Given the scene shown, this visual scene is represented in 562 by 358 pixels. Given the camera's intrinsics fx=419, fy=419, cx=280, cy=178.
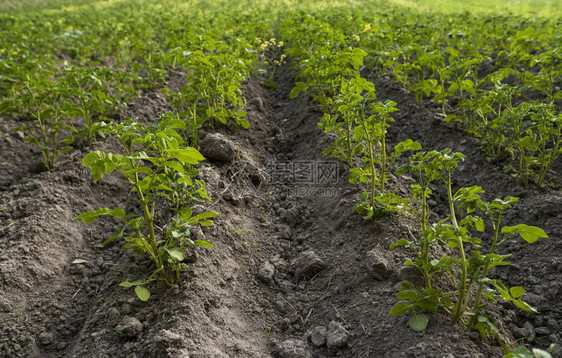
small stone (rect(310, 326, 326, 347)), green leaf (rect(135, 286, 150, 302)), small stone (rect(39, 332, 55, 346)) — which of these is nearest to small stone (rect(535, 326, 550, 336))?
small stone (rect(310, 326, 326, 347))

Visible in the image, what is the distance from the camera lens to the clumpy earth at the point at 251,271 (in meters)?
2.21

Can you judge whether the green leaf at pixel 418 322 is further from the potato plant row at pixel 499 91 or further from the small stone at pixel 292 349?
the potato plant row at pixel 499 91

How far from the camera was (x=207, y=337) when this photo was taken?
2.20 meters

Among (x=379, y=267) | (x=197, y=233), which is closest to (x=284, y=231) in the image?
(x=197, y=233)

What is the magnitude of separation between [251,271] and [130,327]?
86 cm

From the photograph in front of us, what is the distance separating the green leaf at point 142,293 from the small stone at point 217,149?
5.23ft

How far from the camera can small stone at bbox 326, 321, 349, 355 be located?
2.22m

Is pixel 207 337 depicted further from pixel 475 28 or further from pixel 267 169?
pixel 475 28

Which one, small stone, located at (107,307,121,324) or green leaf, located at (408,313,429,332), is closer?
green leaf, located at (408,313,429,332)

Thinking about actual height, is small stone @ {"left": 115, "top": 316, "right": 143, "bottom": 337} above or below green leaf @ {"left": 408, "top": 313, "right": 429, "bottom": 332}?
below

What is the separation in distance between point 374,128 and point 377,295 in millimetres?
1078

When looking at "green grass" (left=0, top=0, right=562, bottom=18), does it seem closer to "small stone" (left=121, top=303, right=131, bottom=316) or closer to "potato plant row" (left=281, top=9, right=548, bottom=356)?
"potato plant row" (left=281, top=9, right=548, bottom=356)

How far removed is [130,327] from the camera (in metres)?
2.21

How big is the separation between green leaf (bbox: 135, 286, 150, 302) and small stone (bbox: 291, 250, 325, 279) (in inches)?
38.4
